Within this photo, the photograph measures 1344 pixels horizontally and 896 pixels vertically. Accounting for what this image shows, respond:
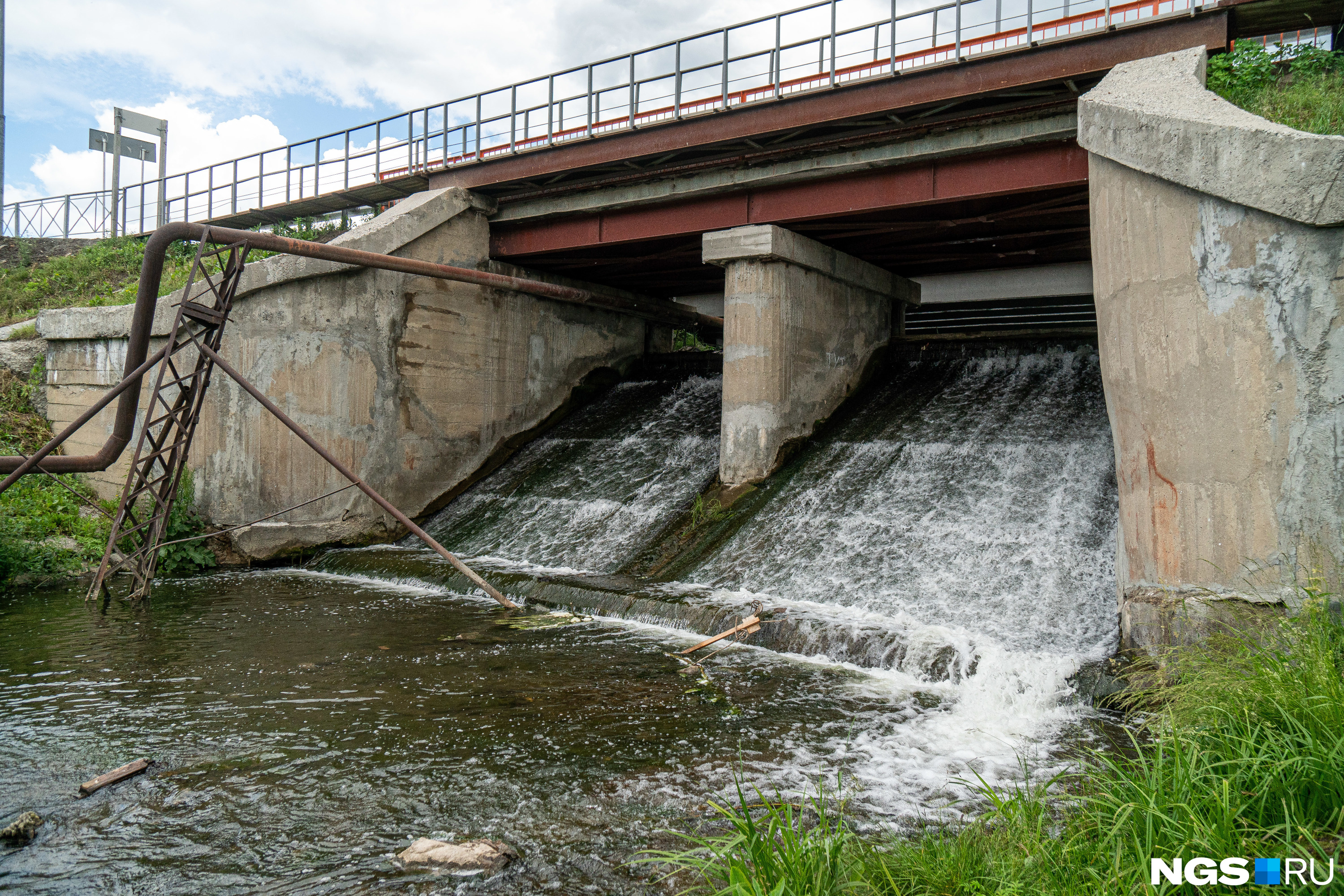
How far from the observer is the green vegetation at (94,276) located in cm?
1967

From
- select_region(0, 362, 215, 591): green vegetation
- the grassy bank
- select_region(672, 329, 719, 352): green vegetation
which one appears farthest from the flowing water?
select_region(672, 329, 719, 352): green vegetation

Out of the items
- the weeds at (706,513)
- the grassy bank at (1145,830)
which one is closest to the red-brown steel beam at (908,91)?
the weeds at (706,513)

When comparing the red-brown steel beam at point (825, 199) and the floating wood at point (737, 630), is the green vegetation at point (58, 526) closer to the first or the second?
the red-brown steel beam at point (825, 199)

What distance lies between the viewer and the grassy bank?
9.51 ft

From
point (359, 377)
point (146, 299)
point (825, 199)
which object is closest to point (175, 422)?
point (146, 299)

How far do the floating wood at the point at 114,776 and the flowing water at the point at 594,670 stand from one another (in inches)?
3.1

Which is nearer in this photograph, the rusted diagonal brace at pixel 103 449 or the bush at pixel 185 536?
the rusted diagonal brace at pixel 103 449

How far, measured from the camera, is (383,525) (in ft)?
48.2

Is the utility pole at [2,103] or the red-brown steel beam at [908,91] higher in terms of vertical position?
the utility pole at [2,103]

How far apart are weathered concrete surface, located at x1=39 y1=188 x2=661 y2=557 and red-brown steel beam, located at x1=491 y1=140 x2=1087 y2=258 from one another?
4.90ft

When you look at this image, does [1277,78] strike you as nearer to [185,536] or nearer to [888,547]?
[888,547]

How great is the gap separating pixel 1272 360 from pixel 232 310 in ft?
Answer: 42.6

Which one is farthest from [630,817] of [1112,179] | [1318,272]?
[1112,179]

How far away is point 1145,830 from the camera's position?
3111 millimetres
